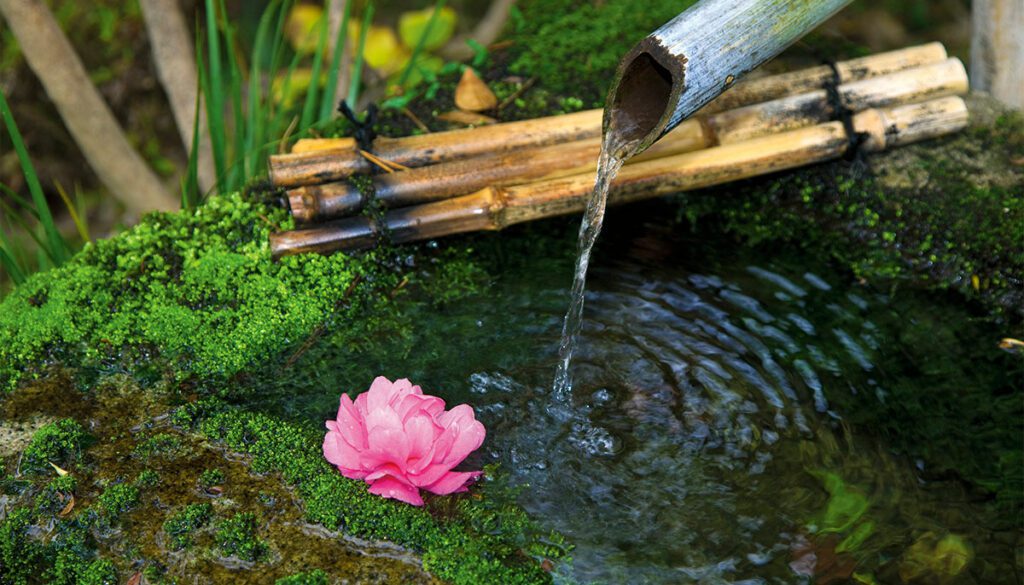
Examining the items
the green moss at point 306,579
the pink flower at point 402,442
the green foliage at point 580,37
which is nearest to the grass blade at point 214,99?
the green foliage at point 580,37

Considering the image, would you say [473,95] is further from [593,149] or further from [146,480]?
[146,480]

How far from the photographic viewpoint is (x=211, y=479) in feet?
7.66

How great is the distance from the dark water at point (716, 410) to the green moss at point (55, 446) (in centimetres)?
52

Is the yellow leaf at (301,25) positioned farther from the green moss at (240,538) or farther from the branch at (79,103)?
the green moss at (240,538)

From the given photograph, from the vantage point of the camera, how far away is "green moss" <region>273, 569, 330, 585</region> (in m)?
2.08

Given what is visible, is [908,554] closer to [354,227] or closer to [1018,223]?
[1018,223]

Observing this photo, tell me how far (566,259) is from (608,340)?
0.47m

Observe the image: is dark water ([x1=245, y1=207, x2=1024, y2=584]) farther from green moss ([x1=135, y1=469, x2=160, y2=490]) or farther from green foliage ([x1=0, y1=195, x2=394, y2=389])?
green moss ([x1=135, y1=469, x2=160, y2=490])

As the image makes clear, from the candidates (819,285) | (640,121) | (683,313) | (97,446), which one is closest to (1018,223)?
(819,285)

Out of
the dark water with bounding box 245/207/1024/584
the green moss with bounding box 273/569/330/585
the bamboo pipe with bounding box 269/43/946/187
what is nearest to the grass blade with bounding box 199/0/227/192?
the bamboo pipe with bounding box 269/43/946/187

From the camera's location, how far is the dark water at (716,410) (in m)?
2.30

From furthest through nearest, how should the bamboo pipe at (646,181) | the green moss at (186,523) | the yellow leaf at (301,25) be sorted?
1. the yellow leaf at (301,25)
2. the bamboo pipe at (646,181)
3. the green moss at (186,523)

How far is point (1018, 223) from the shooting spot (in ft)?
10.7

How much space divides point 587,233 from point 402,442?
3.45ft
